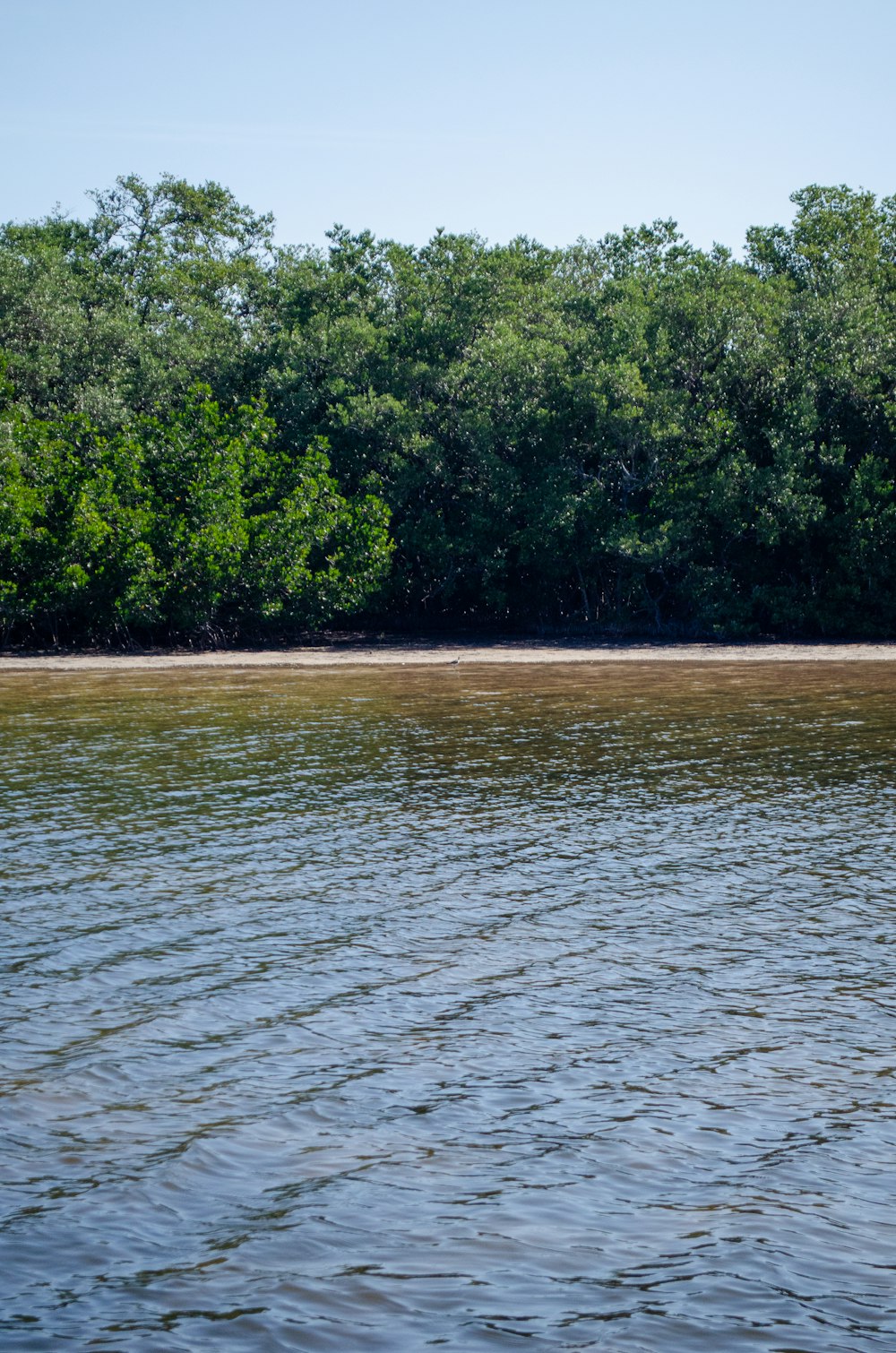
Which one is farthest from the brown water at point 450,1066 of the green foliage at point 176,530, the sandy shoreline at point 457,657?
the green foliage at point 176,530

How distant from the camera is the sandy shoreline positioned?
41.1m

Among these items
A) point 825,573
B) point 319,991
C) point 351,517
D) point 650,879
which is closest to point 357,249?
point 351,517

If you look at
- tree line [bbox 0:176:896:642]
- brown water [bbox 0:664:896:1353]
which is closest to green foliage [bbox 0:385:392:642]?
tree line [bbox 0:176:896:642]

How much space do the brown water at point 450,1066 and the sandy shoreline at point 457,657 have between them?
2116 cm

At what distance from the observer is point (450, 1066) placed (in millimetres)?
9203

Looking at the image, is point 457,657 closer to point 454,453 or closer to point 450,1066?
point 454,453

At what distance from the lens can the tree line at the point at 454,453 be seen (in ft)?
145

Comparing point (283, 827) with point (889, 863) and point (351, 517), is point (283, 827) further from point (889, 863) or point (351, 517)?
point (351, 517)

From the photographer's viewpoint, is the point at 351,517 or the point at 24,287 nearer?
the point at 351,517

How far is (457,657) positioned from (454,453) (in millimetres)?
10088

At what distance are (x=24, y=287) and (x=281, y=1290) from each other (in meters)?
49.0

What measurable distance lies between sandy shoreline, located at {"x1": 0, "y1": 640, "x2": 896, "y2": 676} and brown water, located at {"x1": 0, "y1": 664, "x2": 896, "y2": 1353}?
69.4 feet

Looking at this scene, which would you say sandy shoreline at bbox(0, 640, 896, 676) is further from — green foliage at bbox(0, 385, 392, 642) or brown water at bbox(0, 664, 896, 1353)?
brown water at bbox(0, 664, 896, 1353)

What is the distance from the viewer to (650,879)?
1463 cm
